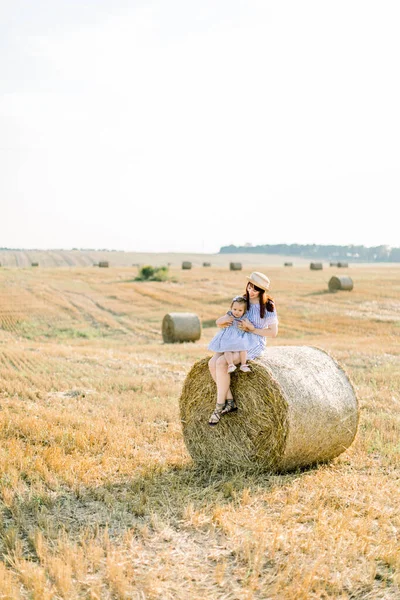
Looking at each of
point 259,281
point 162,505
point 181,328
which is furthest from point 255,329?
point 181,328

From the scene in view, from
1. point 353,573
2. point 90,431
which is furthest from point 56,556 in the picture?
point 90,431

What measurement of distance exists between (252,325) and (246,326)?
0.07 m

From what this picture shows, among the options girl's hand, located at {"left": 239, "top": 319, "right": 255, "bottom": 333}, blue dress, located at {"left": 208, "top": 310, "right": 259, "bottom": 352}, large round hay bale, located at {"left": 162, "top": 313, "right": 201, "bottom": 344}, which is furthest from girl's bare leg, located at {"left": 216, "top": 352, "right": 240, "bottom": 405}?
large round hay bale, located at {"left": 162, "top": 313, "right": 201, "bottom": 344}

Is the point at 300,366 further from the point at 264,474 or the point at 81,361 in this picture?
the point at 81,361

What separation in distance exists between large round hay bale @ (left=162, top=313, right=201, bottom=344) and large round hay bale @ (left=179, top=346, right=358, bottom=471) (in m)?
A: 13.4

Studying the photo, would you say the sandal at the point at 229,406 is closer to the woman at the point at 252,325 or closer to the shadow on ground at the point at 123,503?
the woman at the point at 252,325

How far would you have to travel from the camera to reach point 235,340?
21.5ft

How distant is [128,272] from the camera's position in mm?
49719

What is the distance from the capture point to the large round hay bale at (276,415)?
6441 millimetres

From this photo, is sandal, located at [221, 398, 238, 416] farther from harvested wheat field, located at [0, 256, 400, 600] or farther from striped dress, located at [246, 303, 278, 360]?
harvested wheat field, located at [0, 256, 400, 600]

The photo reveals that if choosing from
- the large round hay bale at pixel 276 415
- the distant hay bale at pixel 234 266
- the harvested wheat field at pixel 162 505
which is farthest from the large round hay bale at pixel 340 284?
the large round hay bale at pixel 276 415

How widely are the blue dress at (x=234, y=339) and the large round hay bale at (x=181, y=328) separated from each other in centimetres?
1407

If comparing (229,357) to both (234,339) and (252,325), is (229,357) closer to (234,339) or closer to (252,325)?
(234,339)

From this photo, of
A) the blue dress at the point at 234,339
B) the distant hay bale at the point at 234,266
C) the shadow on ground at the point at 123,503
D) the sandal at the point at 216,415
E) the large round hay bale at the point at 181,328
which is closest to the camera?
the shadow on ground at the point at 123,503
